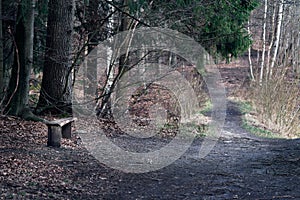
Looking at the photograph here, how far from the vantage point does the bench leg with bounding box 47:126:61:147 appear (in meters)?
8.22

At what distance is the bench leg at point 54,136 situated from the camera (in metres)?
8.22

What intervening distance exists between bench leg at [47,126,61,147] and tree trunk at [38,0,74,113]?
7.68 feet

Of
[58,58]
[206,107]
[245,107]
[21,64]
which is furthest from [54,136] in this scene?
[245,107]

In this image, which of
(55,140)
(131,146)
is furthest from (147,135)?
(55,140)

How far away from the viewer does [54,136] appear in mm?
8250

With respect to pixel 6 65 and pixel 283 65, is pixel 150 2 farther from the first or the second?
pixel 283 65

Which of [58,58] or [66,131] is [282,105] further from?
[66,131]

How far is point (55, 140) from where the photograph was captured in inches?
326

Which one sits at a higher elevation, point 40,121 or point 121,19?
point 121,19

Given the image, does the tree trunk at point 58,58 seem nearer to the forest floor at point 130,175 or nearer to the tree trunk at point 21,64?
the tree trunk at point 21,64

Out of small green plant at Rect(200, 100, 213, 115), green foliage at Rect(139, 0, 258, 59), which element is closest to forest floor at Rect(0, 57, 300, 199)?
green foliage at Rect(139, 0, 258, 59)

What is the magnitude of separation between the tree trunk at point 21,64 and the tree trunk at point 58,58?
572 mm

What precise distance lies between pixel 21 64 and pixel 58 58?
2.96ft

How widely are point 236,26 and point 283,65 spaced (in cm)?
239
